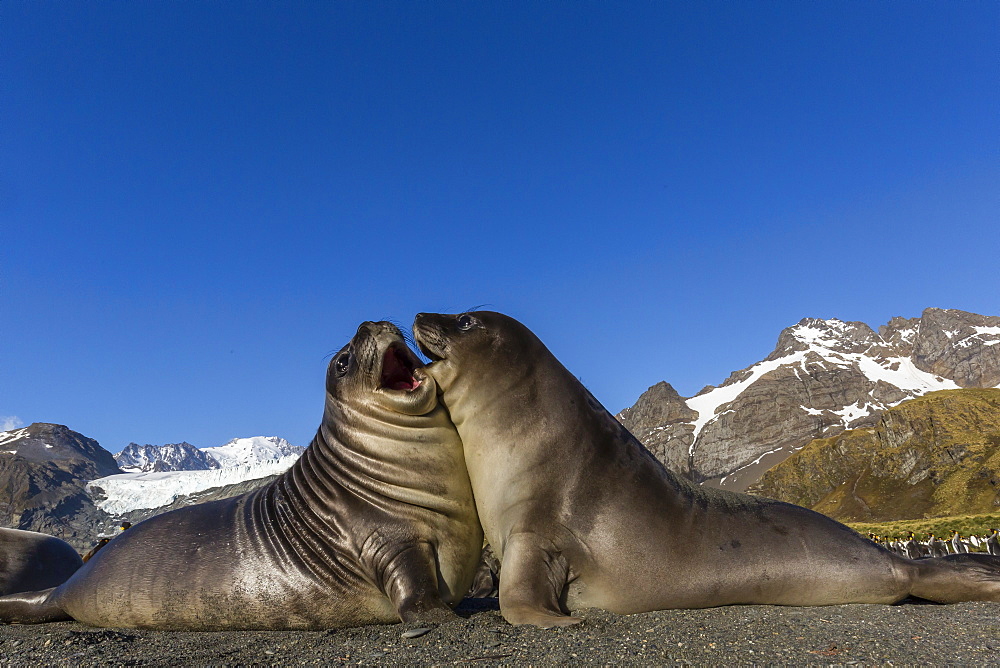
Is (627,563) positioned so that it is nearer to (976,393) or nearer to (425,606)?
(425,606)

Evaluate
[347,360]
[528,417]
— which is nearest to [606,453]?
[528,417]

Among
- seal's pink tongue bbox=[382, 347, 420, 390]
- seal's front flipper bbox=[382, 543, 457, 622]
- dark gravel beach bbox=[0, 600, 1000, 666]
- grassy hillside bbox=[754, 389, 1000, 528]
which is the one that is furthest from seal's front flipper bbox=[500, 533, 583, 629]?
grassy hillside bbox=[754, 389, 1000, 528]

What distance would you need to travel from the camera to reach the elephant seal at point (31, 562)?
10.2 metres

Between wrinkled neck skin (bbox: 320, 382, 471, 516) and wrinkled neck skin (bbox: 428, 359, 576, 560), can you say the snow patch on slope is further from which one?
wrinkled neck skin (bbox: 428, 359, 576, 560)

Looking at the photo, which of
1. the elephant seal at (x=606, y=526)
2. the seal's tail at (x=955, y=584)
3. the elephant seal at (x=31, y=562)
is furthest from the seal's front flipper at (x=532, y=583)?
the elephant seal at (x=31, y=562)

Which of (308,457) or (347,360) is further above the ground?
(347,360)

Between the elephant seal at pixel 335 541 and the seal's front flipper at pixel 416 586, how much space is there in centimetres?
1

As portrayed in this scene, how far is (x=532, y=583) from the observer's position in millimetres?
5625

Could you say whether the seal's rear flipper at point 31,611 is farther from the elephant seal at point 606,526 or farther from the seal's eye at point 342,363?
the elephant seal at point 606,526

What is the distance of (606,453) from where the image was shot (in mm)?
6574

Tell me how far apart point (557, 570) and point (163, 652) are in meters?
3.02

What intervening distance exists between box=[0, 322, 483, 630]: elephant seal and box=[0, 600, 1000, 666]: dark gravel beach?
17.4 inches

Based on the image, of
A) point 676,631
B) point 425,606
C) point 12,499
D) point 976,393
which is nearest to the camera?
point 676,631

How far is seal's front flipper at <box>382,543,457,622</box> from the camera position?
5762mm
